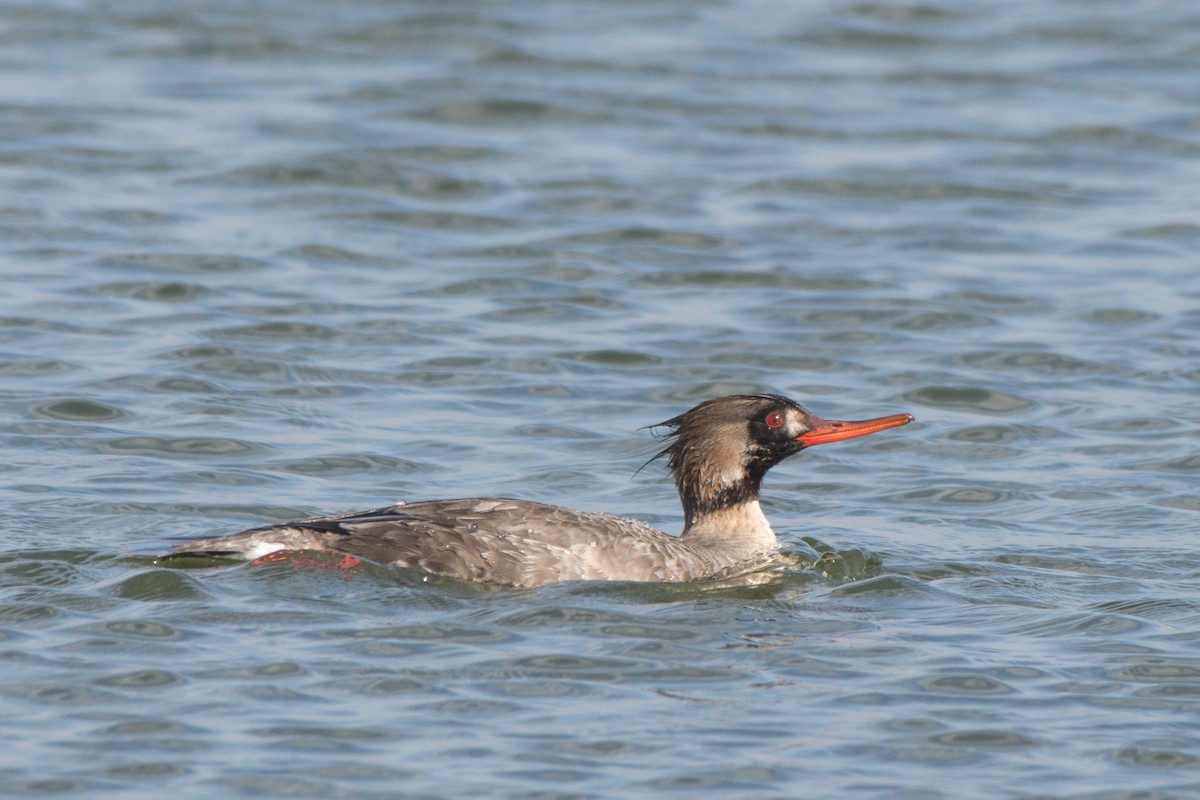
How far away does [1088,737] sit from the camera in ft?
30.2

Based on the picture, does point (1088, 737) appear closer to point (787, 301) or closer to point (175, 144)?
point (787, 301)

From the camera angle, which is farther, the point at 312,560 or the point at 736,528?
the point at 736,528

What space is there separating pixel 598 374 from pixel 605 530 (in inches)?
190

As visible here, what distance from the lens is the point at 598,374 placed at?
16062 millimetres

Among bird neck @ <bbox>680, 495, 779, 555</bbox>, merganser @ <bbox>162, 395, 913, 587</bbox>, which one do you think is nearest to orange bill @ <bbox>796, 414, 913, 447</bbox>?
merganser @ <bbox>162, 395, 913, 587</bbox>

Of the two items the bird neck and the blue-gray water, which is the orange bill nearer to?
the bird neck

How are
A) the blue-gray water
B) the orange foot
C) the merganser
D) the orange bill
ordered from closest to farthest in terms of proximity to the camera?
1. the blue-gray water
2. the orange foot
3. the merganser
4. the orange bill

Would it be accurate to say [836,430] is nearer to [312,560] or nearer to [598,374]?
[312,560]

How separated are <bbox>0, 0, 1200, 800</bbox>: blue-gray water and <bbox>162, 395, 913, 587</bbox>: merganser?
0.67ft

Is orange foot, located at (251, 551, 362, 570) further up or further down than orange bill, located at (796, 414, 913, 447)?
further down

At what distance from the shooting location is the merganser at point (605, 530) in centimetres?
1098

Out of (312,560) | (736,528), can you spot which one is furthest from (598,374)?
(312,560)

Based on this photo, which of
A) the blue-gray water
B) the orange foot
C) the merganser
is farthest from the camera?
the merganser

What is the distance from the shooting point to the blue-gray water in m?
9.09
